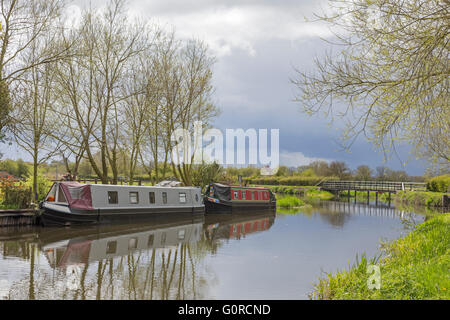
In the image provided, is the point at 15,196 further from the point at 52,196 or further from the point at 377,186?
the point at 377,186

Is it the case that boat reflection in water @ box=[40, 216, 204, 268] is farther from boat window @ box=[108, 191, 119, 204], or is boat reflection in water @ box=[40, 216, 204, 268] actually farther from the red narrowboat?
the red narrowboat

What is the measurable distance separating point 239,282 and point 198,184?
19358 millimetres

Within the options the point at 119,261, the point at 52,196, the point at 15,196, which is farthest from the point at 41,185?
the point at 119,261

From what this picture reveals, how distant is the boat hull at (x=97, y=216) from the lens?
14.6 m

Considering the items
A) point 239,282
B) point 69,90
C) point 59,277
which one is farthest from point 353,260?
point 69,90

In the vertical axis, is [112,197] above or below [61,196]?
below

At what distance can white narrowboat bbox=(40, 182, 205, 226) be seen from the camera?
14.7m

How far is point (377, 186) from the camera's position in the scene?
4366cm

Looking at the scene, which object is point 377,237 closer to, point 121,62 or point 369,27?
point 369,27

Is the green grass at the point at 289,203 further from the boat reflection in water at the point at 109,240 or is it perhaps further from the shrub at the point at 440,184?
the boat reflection in water at the point at 109,240

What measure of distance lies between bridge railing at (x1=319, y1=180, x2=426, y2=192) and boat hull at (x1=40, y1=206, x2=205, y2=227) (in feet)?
92.8

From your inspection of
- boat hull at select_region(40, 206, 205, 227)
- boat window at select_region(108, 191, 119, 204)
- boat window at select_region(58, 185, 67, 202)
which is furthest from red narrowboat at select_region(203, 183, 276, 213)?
boat window at select_region(58, 185, 67, 202)

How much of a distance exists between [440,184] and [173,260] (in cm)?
3085
